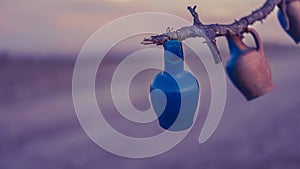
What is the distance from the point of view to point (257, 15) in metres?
0.71

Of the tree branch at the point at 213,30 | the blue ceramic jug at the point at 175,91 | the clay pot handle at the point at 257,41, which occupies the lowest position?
the blue ceramic jug at the point at 175,91

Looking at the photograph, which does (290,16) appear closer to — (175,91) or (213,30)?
(213,30)

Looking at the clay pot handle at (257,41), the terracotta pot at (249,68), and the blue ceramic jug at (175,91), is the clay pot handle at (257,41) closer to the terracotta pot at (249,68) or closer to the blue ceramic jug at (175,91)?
the terracotta pot at (249,68)

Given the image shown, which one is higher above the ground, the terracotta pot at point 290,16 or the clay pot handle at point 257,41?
the terracotta pot at point 290,16

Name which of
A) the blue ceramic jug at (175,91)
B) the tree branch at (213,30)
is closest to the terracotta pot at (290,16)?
the tree branch at (213,30)

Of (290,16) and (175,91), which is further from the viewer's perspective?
(290,16)

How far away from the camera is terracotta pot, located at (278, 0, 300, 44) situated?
80 centimetres

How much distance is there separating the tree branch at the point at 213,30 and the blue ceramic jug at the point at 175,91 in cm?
2

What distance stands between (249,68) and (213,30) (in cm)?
11

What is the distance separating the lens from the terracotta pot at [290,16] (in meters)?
0.80

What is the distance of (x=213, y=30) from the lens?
67cm

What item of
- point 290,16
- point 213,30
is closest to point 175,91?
point 213,30

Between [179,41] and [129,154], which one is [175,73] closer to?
[179,41]

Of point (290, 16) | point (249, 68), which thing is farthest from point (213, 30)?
point (290, 16)
